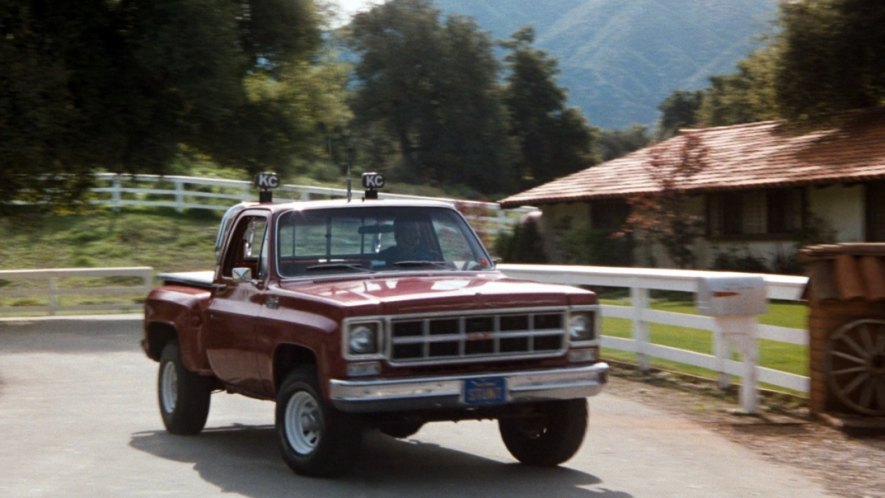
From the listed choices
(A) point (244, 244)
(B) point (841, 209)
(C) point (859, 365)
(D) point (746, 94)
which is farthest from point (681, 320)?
(D) point (746, 94)

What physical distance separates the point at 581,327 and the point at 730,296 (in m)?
3.11

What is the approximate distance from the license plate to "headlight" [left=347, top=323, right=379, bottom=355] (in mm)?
610

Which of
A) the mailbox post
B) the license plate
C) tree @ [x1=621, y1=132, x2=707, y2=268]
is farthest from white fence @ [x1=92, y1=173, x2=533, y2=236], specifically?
the license plate

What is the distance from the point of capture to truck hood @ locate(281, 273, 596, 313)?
8.12m

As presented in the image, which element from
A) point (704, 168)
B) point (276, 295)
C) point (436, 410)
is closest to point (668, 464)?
point (436, 410)

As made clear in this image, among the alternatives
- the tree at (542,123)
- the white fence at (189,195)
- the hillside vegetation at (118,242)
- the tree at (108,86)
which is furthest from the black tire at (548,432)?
the tree at (542,123)

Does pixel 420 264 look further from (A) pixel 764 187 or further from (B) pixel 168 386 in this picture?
(A) pixel 764 187

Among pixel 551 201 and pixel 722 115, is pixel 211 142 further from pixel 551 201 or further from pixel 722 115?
pixel 722 115

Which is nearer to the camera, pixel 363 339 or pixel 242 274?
pixel 363 339

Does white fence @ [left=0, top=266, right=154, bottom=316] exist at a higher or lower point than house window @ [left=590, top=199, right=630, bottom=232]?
lower

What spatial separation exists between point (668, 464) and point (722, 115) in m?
54.0

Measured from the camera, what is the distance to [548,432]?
9070mm

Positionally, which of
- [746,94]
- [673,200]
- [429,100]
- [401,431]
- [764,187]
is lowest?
[401,431]

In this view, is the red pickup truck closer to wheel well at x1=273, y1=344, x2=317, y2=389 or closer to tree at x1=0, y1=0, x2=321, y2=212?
wheel well at x1=273, y1=344, x2=317, y2=389
